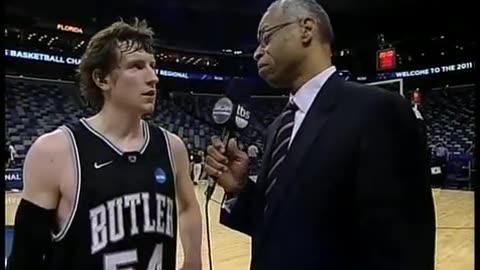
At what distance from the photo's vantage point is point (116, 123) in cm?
137

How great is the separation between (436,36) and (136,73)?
15963 millimetres

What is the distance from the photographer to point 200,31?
17.6m

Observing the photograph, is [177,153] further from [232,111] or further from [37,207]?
[37,207]

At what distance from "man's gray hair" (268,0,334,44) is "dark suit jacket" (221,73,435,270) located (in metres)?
0.15

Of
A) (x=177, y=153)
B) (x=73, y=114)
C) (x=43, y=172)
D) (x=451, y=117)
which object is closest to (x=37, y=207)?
(x=43, y=172)

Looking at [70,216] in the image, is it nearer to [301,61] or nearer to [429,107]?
[301,61]

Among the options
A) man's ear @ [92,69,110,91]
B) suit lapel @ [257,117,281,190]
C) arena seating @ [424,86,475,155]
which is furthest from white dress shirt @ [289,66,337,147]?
arena seating @ [424,86,475,155]

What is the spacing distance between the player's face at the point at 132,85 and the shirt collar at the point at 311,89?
0.39 metres

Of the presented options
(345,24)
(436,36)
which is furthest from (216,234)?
(436,36)

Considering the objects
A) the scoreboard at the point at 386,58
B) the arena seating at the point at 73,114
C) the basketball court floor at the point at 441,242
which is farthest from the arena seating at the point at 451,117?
the basketball court floor at the point at 441,242

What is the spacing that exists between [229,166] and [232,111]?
0.52ft

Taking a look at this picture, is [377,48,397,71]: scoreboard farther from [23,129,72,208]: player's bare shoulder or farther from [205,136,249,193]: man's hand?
[23,129,72,208]: player's bare shoulder

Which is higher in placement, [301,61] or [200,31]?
[200,31]

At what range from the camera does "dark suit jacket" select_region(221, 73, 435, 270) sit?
1.04 meters
